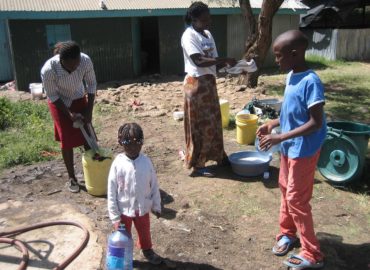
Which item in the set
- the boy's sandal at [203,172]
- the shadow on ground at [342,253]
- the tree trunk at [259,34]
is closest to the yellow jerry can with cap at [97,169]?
the boy's sandal at [203,172]

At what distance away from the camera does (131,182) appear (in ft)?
9.69

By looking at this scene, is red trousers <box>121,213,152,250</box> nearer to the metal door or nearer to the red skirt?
the red skirt

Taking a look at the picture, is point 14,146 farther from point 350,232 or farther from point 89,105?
point 350,232

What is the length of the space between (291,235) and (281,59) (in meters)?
1.51

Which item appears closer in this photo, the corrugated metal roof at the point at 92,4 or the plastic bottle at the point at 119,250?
the plastic bottle at the point at 119,250

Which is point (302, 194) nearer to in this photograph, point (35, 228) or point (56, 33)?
point (35, 228)

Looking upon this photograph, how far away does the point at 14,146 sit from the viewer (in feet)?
20.5

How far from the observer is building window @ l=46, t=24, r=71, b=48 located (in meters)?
11.7

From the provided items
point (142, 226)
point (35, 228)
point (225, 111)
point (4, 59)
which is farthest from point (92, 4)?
point (142, 226)

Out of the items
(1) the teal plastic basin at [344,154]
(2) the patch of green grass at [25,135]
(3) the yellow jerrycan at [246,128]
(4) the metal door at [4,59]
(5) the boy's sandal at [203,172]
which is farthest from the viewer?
(4) the metal door at [4,59]

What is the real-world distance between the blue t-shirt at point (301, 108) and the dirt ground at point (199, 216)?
1.00 m

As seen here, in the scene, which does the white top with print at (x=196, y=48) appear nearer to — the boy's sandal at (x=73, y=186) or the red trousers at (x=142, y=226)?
the boy's sandal at (x=73, y=186)

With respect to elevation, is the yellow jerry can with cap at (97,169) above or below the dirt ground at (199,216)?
above

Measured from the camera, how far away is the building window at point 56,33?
38.5 ft
